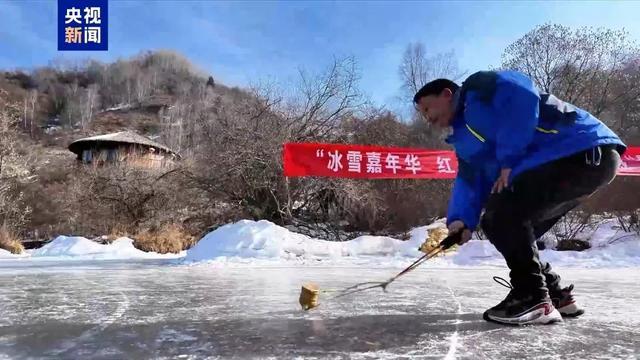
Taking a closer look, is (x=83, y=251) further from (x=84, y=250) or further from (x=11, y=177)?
(x=11, y=177)

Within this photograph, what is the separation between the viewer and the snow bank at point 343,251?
715 cm

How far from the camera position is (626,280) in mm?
4430

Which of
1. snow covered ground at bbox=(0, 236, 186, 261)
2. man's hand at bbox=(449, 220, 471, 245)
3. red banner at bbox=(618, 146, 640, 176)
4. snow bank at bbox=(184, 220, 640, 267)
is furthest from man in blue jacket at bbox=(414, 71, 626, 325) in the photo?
red banner at bbox=(618, 146, 640, 176)

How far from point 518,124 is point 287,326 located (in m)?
1.24

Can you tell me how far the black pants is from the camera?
2.14 metres

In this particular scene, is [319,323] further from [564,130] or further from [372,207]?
[372,207]

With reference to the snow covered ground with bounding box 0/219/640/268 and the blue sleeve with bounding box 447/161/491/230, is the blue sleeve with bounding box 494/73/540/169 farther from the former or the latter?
the snow covered ground with bounding box 0/219/640/268

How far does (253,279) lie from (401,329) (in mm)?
2416

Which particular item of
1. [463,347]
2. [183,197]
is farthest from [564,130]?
[183,197]

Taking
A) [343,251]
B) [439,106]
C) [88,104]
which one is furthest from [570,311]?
[88,104]

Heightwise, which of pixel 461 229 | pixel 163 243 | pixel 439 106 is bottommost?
pixel 163 243

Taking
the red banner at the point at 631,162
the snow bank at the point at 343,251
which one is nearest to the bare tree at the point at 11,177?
the snow bank at the point at 343,251

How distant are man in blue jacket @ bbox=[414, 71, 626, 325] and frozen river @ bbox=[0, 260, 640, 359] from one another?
0.19m

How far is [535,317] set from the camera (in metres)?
2.14
